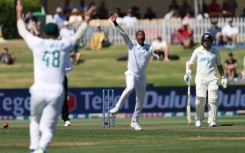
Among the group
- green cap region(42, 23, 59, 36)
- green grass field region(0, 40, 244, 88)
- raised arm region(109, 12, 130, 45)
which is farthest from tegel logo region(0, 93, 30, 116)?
green cap region(42, 23, 59, 36)

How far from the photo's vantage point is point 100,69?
38031mm

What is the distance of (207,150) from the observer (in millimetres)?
15117

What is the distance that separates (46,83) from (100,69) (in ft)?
82.1

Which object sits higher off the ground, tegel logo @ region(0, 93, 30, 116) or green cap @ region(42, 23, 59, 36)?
green cap @ region(42, 23, 59, 36)

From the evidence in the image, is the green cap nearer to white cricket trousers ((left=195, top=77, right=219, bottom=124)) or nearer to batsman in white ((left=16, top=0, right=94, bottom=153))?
batsman in white ((left=16, top=0, right=94, bottom=153))

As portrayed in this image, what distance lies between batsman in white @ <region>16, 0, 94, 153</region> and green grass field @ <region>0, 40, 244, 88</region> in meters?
22.4

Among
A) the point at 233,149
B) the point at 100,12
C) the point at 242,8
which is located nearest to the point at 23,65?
the point at 100,12

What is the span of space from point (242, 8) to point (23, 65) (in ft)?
36.8

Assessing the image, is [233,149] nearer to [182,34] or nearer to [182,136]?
[182,136]

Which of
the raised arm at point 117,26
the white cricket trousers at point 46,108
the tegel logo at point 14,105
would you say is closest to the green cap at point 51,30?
the white cricket trousers at point 46,108

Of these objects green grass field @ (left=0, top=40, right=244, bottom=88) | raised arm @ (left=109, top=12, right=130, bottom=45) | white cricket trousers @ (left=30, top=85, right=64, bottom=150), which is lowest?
green grass field @ (left=0, top=40, right=244, bottom=88)

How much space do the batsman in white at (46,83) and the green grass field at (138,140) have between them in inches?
82.8

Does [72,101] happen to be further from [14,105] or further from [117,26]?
[117,26]

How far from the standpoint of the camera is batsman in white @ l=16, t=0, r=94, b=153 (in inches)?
509
